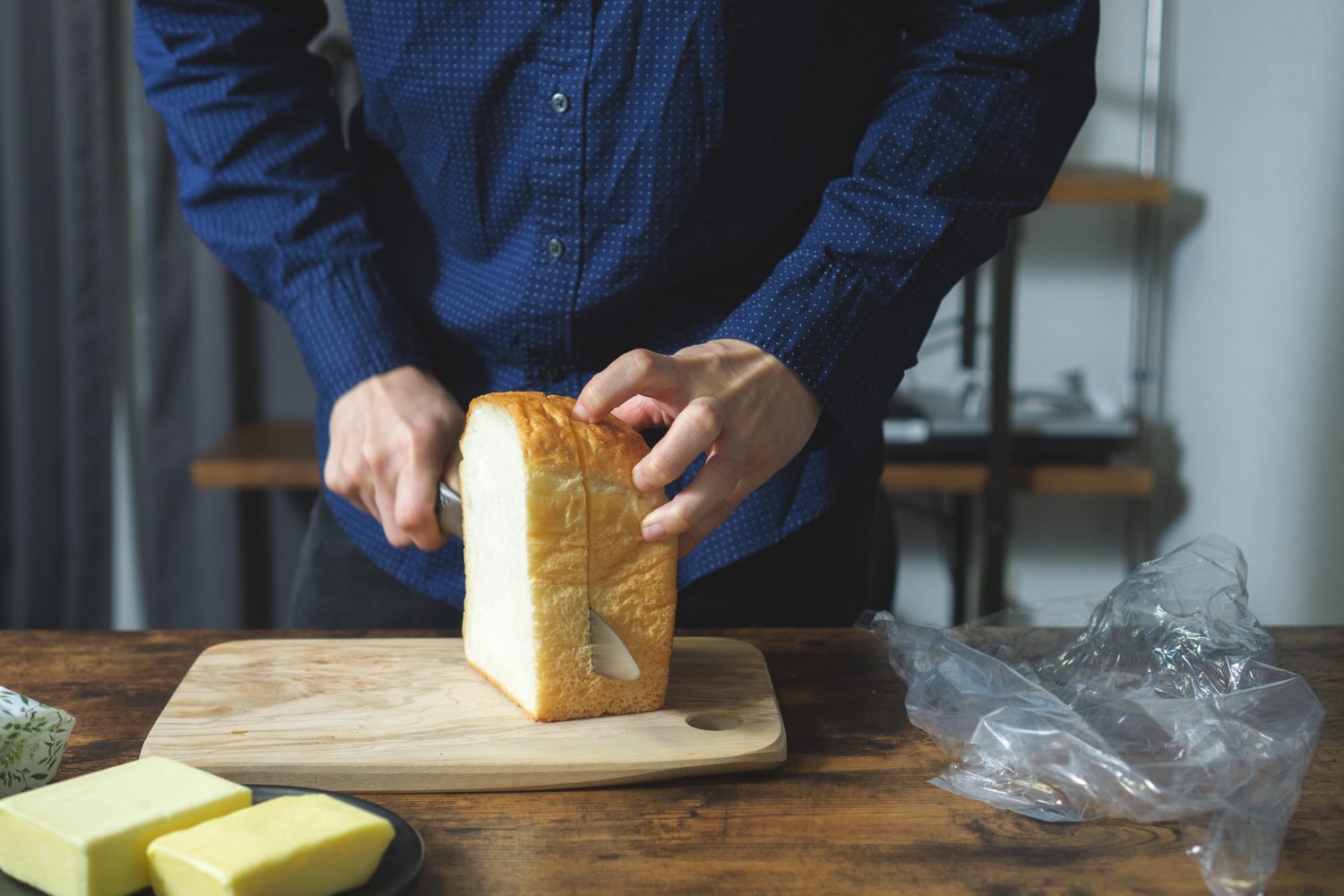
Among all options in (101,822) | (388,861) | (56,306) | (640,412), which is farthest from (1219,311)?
(56,306)

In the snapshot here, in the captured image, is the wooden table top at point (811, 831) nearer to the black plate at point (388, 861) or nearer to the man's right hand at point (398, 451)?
the black plate at point (388, 861)

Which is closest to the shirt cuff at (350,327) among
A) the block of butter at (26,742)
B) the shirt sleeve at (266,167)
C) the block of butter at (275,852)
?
the shirt sleeve at (266,167)

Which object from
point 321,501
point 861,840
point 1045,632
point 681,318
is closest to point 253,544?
point 321,501

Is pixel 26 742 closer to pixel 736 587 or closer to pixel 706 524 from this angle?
pixel 706 524

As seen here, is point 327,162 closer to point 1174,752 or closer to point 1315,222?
point 1174,752

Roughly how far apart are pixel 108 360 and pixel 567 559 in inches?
79.1

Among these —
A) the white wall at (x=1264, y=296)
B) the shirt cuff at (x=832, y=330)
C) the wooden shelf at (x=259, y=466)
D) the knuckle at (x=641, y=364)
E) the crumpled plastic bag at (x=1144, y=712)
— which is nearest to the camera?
the crumpled plastic bag at (x=1144, y=712)

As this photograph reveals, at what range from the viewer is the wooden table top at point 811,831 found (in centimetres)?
66

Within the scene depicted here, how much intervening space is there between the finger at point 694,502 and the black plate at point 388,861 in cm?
28

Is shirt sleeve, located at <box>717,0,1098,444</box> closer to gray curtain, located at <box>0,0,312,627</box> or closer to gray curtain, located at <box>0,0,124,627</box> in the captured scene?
gray curtain, located at <box>0,0,312,627</box>

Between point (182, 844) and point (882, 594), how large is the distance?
1068 mm

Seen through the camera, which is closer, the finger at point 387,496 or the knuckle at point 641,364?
the knuckle at point 641,364

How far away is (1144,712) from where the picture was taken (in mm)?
819

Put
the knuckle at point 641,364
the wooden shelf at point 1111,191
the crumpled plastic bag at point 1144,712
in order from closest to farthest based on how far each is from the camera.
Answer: the crumpled plastic bag at point 1144,712
the knuckle at point 641,364
the wooden shelf at point 1111,191
